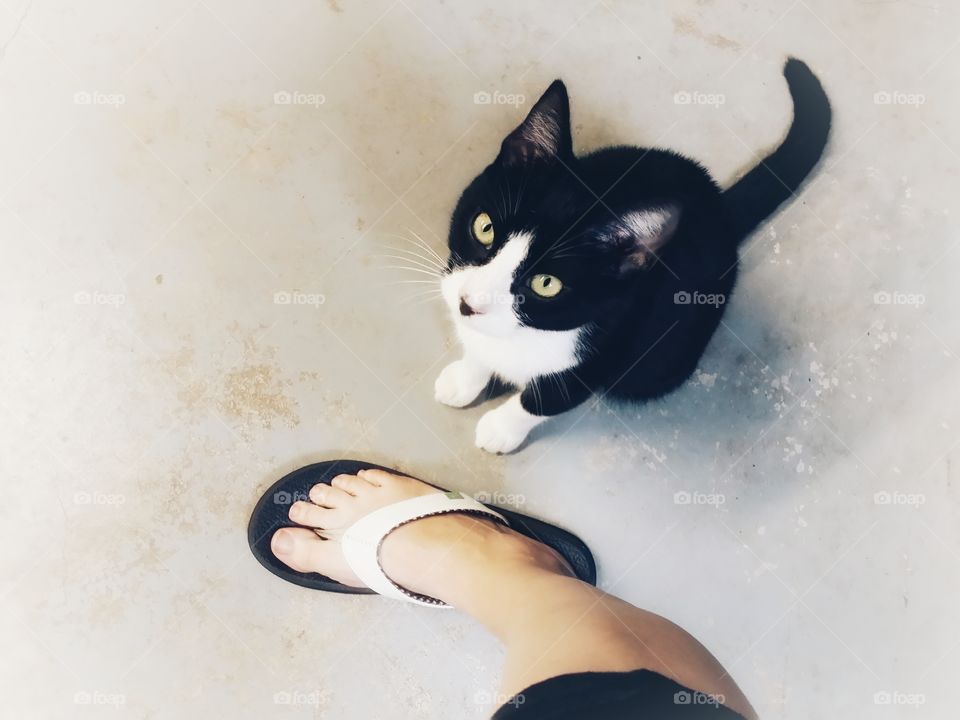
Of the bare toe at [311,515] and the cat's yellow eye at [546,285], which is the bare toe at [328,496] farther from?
the cat's yellow eye at [546,285]

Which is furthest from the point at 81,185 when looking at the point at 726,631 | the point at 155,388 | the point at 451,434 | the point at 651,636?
the point at 726,631

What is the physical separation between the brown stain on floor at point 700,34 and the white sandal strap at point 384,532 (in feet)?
3.92

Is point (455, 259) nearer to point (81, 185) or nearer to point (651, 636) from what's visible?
point (651, 636)

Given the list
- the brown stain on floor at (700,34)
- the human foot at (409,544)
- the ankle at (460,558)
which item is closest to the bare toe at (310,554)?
the human foot at (409,544)

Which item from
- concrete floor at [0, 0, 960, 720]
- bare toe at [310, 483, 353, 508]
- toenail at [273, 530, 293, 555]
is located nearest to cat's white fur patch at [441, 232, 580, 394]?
concrete floor at [0, 0, 960, 720]

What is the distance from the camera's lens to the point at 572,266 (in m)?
1.03

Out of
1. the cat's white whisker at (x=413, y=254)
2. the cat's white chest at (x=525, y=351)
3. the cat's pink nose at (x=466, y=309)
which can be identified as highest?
the cat's pink nose at (x=466, y=309)

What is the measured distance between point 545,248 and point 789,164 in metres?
0.67

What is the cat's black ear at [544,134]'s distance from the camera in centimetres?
97

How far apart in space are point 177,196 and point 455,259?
76 cm

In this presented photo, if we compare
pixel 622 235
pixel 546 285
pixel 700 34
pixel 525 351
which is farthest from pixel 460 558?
pixel 700 34

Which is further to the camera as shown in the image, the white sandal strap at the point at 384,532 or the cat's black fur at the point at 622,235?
the white sandal strap at the point at 384,532

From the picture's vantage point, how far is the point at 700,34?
1.54 meters

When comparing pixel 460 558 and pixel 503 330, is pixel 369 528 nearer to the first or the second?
pixel 460 558
